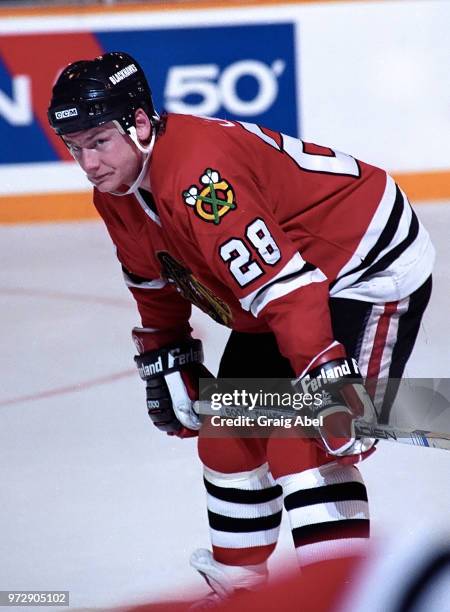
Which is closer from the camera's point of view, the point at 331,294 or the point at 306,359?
the point at 306,359

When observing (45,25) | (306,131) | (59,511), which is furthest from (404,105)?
(59,511)

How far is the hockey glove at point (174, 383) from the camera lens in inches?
92.4

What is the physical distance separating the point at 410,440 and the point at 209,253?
0.46 metres

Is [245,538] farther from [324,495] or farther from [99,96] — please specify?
[99,96]

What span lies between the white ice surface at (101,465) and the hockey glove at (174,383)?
328 mm

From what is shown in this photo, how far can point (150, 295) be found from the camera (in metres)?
2.37

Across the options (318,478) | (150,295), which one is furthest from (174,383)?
(318,478)

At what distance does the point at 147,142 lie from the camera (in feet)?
6.59

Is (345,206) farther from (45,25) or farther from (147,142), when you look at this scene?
(45,25)

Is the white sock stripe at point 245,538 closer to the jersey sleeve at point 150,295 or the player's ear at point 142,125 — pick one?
the jersey sleeve at point 150,295

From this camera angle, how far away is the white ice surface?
2.50 meters

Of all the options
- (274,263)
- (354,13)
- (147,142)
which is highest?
(147,142)

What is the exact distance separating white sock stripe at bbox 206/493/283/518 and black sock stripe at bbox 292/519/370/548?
0.69ft
